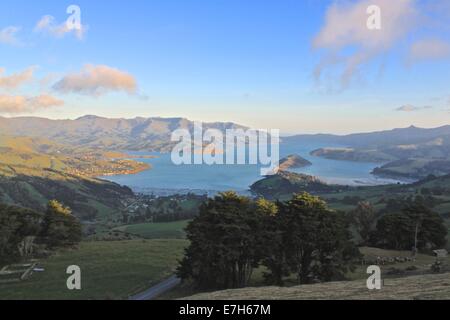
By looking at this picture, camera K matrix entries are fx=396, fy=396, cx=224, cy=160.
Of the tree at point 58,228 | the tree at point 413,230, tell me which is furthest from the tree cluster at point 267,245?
the tree at point 58,228

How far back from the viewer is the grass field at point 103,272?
33875 mm

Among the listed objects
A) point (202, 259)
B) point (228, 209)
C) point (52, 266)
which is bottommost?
point (52, 266)

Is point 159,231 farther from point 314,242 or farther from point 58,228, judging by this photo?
point 314,242

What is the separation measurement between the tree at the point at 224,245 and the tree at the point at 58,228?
81.9 ft

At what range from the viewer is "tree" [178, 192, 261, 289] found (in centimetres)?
3288

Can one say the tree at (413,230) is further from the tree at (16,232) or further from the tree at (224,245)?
the tree at (16,232)

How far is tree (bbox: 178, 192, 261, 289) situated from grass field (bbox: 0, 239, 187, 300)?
20.9ft

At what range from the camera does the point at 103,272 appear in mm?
40531

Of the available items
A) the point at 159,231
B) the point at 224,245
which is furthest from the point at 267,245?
the point at 159,231

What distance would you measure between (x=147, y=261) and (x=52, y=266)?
1040 centimetres

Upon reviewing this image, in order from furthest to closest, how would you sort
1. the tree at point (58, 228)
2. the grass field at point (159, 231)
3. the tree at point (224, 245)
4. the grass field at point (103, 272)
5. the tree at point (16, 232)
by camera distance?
the grass field at point (159, 231)
the tree at point (58, 228)
the tree at point (16, 232)
the grass field at point (103, 272)
the tree at point (224, 245)

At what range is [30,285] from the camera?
3684 centimetres
